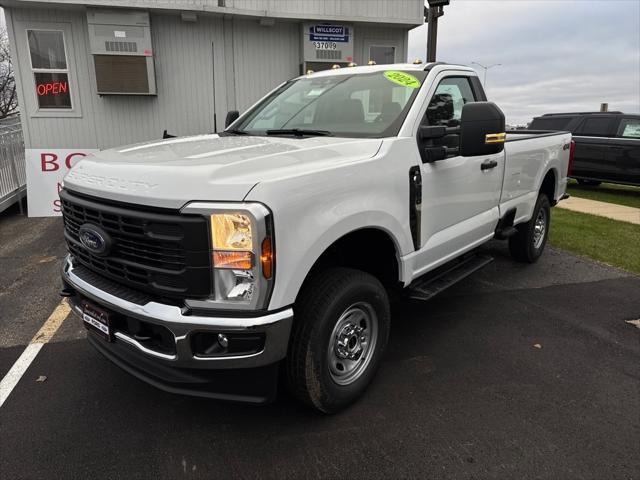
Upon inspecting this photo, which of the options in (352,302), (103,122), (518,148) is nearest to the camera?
(352,302)

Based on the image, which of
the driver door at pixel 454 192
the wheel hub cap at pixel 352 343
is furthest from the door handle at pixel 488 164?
the wheel hub cap at pixel 352 343

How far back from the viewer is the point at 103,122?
9320mm

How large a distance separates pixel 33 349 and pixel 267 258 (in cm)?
259

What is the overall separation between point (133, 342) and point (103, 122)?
821 cm

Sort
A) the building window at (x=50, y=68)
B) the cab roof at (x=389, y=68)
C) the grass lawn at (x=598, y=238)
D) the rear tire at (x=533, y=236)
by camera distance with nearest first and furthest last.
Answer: the cab roof at (x=389, y=68) < the rear tire at (x=533, y=236) < the grass lawn at (x=598, y=238) < the building window at (x=50, y=68)

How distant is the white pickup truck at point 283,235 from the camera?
2.11 meters

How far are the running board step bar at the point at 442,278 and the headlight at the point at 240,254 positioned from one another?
153cm

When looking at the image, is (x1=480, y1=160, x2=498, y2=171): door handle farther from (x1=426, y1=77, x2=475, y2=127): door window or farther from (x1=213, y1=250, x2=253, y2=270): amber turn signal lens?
(x1=213, y1=250, x2=253, y2=270): amber turn signal lens

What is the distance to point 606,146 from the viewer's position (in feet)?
38.3

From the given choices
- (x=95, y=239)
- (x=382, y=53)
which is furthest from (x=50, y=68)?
(x=95, y=239)

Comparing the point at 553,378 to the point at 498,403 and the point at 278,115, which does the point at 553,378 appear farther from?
the point at 278,115

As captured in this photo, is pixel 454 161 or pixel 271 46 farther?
pixel 271 46

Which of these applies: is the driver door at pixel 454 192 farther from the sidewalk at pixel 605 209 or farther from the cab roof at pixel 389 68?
the sidewalk at pixel 605 209

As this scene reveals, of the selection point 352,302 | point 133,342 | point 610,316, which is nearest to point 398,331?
point 352,302
